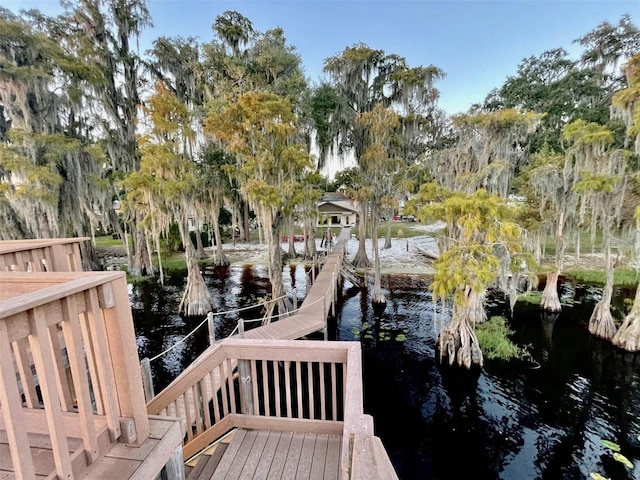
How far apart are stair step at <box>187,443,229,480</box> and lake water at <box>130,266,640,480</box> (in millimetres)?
3629

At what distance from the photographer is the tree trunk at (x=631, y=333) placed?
7.71 m

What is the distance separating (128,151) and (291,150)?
8935mm

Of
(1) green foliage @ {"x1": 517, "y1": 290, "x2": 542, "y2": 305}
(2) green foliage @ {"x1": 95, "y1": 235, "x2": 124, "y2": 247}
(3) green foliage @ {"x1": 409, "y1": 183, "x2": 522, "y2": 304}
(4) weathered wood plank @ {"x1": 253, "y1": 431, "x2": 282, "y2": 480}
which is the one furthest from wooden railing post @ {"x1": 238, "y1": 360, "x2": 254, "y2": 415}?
(2) green foliage @ {"x1": 95, "y1": 235, "x2": 124, "y2": 247}

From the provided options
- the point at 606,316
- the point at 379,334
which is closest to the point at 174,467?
the point at 379,334

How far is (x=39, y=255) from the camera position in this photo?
3.05 meters

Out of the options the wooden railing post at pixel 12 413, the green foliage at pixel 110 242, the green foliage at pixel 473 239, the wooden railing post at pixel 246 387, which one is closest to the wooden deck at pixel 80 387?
the wooden railing post at pixel 12 413

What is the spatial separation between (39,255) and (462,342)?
8.14 meters

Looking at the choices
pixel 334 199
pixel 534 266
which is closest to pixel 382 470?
pixel 534 266

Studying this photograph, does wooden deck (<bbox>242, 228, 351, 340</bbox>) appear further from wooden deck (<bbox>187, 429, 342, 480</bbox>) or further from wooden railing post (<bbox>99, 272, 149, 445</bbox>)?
wooden railing post (<bbox>99, 272, 149, 445</bbox>)

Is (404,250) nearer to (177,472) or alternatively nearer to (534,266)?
(534,266)

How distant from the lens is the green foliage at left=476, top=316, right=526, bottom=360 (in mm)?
7910

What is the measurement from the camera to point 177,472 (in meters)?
1.97

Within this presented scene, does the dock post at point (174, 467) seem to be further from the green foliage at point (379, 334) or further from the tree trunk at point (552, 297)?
the tree trunk at point (552, 297)

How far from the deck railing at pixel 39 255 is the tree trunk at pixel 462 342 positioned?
24.4ft
